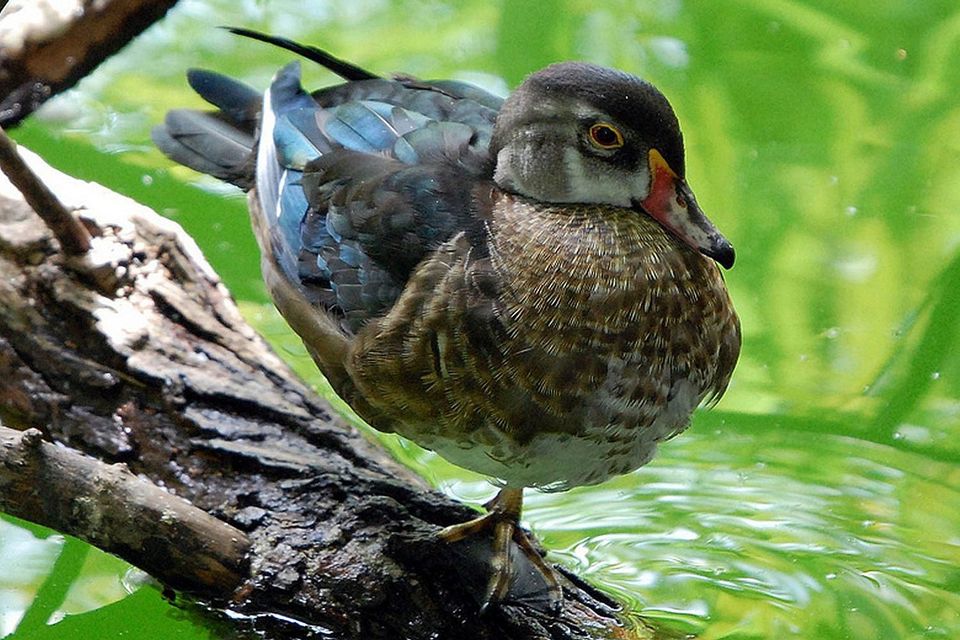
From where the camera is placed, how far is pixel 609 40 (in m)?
4.32

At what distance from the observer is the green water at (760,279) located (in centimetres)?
256

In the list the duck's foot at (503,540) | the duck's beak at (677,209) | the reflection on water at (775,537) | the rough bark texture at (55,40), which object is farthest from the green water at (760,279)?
the duck's beak at (677,209)

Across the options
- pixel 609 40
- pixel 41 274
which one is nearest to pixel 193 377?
pixel 41 274

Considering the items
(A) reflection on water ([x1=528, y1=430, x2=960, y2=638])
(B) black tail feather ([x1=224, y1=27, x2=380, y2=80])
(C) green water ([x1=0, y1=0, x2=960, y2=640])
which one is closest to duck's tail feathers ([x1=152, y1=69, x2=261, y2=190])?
(B) black tail feather ([x1=224, y1=27, x2=380, y2=80])

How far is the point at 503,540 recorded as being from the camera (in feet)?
7.52

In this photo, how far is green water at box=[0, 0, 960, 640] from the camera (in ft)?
8.39

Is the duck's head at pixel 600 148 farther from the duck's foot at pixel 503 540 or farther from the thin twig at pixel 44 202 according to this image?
the thin twig at pixel 44 202

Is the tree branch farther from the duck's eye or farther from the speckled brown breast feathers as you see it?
the duck's eye

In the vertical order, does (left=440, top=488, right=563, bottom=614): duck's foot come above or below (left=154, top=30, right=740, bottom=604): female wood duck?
below

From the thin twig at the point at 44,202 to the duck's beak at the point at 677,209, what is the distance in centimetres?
108

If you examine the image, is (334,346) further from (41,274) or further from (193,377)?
(41,274)

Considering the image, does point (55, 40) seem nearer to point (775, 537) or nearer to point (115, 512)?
point (115, 512)

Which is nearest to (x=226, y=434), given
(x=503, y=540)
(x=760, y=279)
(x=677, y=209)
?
(x=503, y=540)

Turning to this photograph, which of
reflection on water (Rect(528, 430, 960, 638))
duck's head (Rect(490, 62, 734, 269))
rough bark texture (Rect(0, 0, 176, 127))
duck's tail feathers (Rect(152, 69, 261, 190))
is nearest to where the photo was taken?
duck's head (Rect(490, 62, 734, 269))
